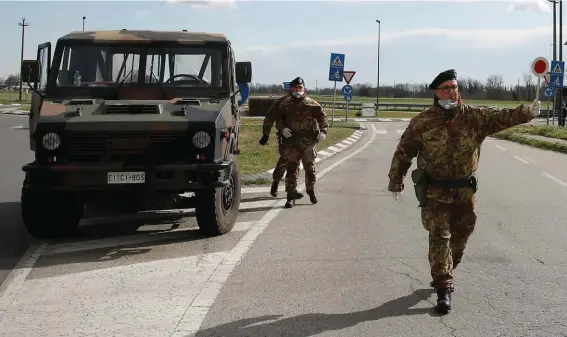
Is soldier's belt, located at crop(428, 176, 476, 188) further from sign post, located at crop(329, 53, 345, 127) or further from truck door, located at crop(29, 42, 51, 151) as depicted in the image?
sign post, located at crop(329, 53, 345, 127)

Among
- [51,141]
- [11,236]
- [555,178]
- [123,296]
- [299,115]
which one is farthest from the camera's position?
[555,178]

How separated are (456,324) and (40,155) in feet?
14.2

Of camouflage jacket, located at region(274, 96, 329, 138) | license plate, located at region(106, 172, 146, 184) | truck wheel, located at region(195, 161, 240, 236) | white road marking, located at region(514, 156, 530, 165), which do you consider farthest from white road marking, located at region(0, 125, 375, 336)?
white road marking, located at region(514, 156, 530, 165)

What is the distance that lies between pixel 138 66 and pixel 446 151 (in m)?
4.29

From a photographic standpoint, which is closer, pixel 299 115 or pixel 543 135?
pixel 299 115

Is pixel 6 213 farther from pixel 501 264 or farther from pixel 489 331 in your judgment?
pixel 489 331

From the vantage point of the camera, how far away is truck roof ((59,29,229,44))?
8.26 meters

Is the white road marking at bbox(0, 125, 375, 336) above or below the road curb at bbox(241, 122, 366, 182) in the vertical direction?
below

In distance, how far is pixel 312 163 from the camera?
989 cm

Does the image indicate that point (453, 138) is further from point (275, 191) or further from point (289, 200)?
point (275, 191)

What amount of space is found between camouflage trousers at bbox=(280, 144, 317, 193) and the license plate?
3170 mm

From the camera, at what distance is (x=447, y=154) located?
5.13m

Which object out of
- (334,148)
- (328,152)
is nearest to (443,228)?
(328,152)

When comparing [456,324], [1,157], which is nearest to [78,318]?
[456,324]
